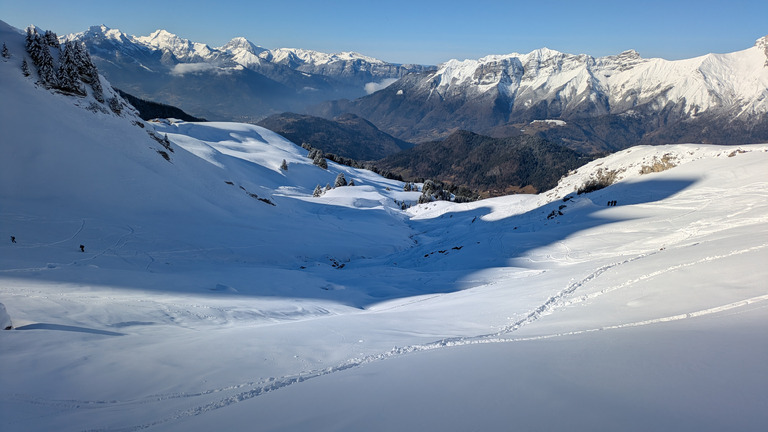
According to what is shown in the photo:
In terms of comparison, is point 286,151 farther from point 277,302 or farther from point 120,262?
point 277,302

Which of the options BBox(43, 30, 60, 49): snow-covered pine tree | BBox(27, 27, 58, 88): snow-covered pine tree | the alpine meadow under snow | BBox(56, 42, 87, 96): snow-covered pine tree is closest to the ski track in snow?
the alpine meadow under snow

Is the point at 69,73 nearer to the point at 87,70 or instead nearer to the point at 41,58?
the point at 41,58

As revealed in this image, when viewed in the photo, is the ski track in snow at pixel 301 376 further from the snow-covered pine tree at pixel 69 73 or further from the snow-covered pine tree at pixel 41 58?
the snow-covered pine tree at pixel 69 73

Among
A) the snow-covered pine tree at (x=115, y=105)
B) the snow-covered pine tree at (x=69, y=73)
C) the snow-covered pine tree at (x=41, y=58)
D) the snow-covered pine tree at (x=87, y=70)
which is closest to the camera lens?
the snow-covered pine tree at (x=41, y=58)

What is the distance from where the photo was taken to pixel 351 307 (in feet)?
52.7

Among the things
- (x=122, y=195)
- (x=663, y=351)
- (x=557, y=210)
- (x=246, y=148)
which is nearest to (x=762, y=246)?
(x=663, y=351)

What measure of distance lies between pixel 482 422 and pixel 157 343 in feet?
25.2

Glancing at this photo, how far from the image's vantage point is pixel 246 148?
85.4 metres

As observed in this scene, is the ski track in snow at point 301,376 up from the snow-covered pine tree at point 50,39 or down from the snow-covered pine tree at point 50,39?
down

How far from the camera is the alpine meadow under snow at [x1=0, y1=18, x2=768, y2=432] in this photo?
467cm

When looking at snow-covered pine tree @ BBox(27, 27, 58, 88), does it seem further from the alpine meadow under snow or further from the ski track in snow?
the ski track in snow

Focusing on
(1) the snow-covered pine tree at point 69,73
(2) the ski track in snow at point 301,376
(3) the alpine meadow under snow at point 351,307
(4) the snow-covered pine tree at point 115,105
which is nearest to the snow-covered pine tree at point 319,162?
(4) the snow-covered pine tree at point 115,105

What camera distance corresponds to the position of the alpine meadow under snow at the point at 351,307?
184 inches

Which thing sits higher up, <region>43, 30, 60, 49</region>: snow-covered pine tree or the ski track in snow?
<region>43, 30, 60, 49</region>: snow-covered pine tree
